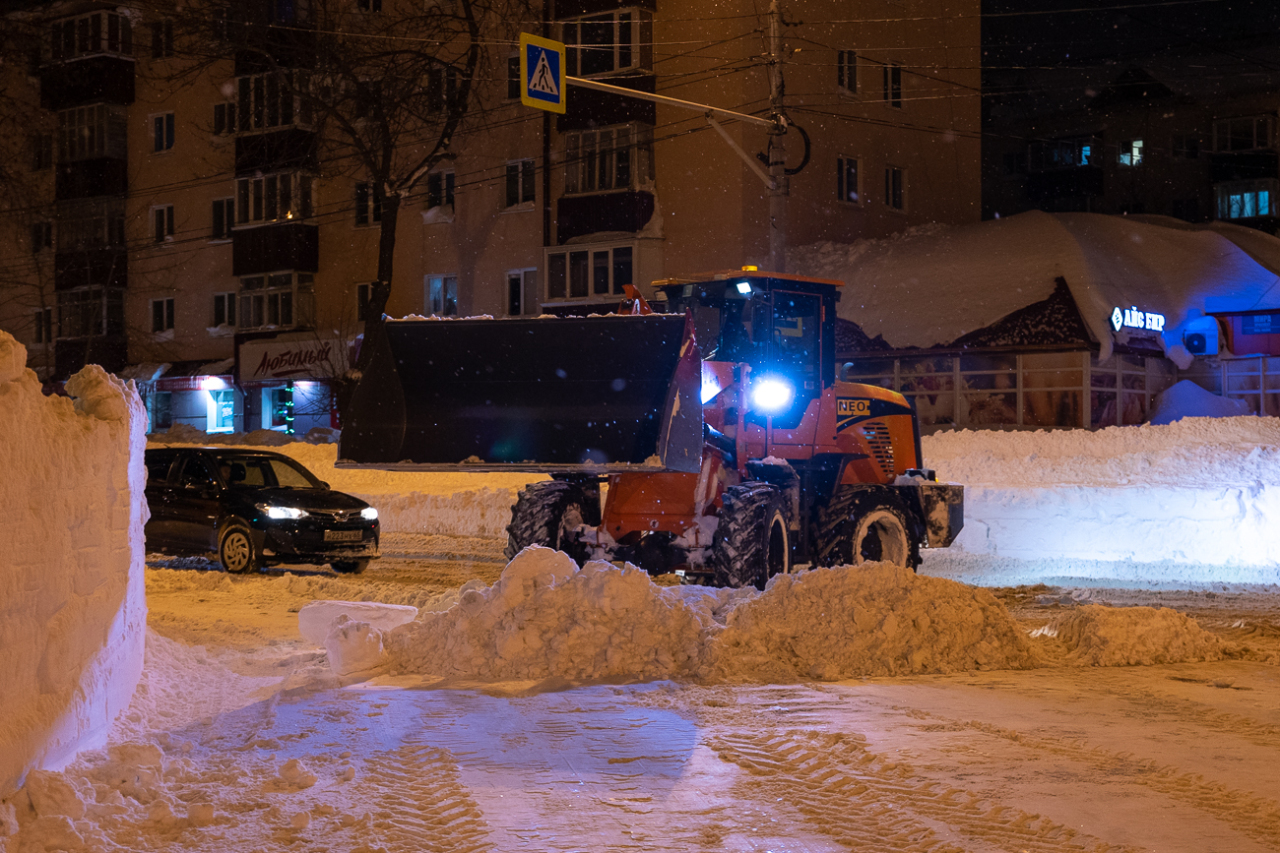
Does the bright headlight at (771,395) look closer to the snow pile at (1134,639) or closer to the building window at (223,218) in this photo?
the snow pile at (1134,639)

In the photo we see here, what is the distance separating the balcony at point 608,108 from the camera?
32.7 metres

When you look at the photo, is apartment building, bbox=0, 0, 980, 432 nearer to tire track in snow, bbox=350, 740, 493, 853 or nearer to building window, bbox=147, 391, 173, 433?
building window, bbox=147, 391, 173, 433

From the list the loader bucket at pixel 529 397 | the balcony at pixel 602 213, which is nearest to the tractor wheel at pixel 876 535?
the loader bucket at pixel 529 397

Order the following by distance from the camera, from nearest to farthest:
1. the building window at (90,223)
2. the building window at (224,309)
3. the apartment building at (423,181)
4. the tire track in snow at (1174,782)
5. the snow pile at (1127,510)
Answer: the tire track in snow at (1174,782)
the snow pile at (1127,510)
the apartment building at (423,181)
the building window at (224,309)
the building window at (90,223)

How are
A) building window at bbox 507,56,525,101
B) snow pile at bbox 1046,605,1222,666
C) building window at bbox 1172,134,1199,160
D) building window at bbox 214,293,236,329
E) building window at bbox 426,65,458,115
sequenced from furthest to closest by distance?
1. building window at bbox 1172,134,1199,160
2. building window at bbox 214,293,236,329
3. building window at bbox 426,65,458,115
4. building window at bbox 507,56,525,101
5. snow pile at bbox 1046,605,1222,666

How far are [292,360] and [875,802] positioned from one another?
36645mm

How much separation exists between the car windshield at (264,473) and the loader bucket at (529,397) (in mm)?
4984

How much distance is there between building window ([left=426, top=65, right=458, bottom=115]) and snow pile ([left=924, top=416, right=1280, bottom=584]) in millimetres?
18733

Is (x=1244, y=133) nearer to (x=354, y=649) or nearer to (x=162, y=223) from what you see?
(x=162, y=223)

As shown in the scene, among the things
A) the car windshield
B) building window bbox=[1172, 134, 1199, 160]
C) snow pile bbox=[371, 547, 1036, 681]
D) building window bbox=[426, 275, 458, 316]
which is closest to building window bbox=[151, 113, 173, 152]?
building window bbox=[426, 275, 458, 316]

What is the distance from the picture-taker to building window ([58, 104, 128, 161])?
4528cm

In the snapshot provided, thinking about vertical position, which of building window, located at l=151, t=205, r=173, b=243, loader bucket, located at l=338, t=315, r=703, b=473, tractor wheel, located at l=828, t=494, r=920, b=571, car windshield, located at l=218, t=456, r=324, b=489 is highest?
building window, located at l=151, t=205, r=173, b=243

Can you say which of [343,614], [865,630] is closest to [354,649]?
[343,614]

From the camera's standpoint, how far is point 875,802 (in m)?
5.54
